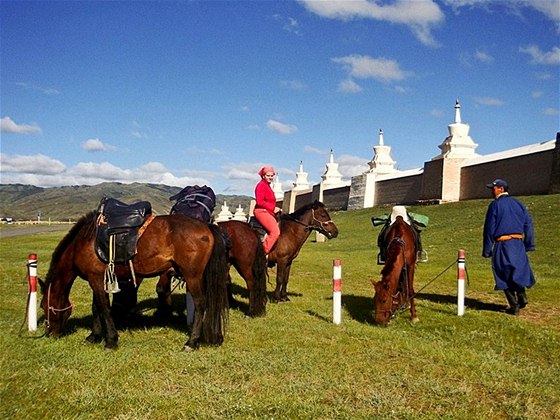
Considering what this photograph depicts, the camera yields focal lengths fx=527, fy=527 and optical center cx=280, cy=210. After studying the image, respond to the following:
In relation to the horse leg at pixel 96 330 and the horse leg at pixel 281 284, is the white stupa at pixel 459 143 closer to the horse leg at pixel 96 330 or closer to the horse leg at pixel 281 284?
the horse leg at pixel 281 284

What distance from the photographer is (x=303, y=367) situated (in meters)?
5.49

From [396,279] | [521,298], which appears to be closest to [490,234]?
[521,298]

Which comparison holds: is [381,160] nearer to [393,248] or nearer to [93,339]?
[393,248]

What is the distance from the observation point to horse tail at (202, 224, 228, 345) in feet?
21.2

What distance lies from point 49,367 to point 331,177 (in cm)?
4676

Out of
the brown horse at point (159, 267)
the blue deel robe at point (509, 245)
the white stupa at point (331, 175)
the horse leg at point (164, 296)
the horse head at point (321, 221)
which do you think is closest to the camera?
the brown horse at point (159, 267)

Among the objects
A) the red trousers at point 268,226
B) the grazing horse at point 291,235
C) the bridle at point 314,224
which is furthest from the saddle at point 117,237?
the bridle at point 314,224

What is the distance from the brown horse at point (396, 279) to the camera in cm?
745

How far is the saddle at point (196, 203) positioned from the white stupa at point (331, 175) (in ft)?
139

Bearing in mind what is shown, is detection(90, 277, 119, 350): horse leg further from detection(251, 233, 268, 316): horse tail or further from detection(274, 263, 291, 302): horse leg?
detection(274, 263, 291, 302): horse leg

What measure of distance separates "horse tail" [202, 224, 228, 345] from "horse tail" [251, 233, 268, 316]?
5.31 feet

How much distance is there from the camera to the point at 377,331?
716 cm

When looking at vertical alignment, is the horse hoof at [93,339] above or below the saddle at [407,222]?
below

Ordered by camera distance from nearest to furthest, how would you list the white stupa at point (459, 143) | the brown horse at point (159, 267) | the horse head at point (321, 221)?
the brown horse at point (159, 267) → the horse head at point (321, 221) → the white stupa at point (459, 143)
